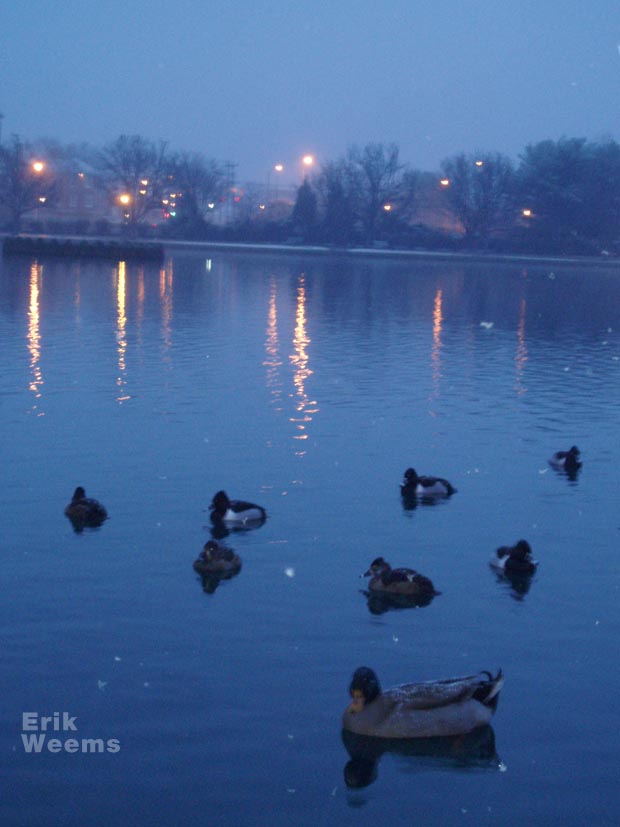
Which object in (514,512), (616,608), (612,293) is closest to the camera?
(616,608)

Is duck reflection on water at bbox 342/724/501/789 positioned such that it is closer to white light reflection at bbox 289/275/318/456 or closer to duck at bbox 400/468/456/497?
duck at bbox 400/468/456/497

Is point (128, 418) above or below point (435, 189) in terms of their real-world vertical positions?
below

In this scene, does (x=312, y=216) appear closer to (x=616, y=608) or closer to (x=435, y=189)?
(x=435, y=189)

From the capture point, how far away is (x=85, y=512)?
1173cm

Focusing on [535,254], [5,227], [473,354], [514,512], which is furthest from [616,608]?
[5,227]

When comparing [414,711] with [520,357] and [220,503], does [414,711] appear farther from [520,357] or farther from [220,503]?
[520,357]

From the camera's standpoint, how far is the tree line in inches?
4043

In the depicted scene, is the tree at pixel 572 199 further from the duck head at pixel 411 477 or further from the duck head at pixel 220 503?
the duck head at pixel 220 503

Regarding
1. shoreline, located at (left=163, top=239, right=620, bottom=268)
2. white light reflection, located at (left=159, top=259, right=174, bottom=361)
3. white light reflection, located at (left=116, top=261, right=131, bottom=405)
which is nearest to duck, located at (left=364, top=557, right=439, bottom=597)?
white light reflection, located at (left=116, top=261, right=131, bottom=405)

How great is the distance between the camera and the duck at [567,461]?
1459 cm

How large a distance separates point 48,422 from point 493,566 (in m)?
8.22

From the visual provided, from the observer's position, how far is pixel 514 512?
1278 cm

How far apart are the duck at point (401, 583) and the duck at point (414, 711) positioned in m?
2.40

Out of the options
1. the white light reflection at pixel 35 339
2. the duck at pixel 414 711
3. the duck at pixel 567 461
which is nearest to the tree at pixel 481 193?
the white light reflection at pixel 35 339
